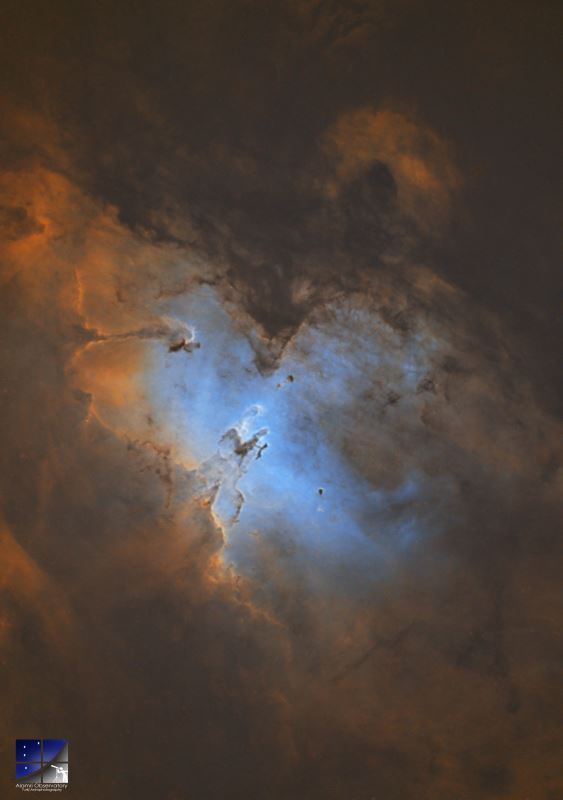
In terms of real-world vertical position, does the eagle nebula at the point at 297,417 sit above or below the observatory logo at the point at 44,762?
above

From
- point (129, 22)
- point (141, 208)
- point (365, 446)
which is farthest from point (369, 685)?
point (129, 22)

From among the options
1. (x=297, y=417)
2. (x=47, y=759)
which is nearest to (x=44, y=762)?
→ (x=47, y=759)

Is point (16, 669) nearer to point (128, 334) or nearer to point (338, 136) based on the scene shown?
point (128, 334)

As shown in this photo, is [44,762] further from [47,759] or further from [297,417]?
[297,417]

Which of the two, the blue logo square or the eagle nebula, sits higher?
the eagle nebula
